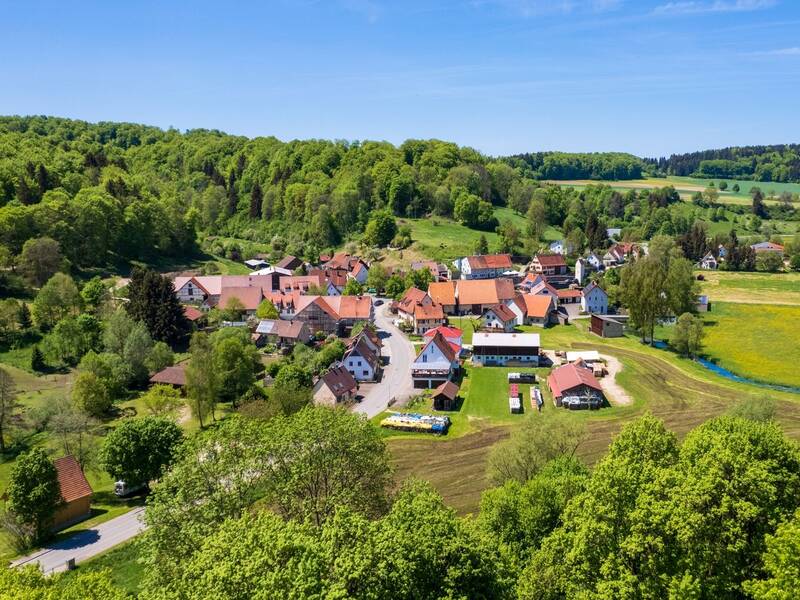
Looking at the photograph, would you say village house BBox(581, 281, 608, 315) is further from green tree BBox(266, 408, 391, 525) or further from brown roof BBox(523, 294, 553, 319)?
green tree BBox(266, 408, 391, 525)

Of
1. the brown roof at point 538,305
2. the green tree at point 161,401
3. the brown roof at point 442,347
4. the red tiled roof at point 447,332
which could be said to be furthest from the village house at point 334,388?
the brown roof at point 538,305

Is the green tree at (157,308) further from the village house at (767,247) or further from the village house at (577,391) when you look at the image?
the village house at (767,247)

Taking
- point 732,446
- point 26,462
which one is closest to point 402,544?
point 732,446

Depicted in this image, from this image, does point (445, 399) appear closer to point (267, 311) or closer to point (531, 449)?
point (531, 449)

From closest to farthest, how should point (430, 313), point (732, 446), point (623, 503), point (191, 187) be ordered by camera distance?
point (623, 503)
point (732, 446)
point (430, 313)
point (191, 187)

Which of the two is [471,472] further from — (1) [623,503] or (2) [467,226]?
(2) [467,226]

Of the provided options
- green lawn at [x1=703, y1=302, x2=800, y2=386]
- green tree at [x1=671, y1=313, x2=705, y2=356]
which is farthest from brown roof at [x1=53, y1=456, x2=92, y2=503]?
green lawn at [x1=703, y1=302, x2=800, y2=386]
